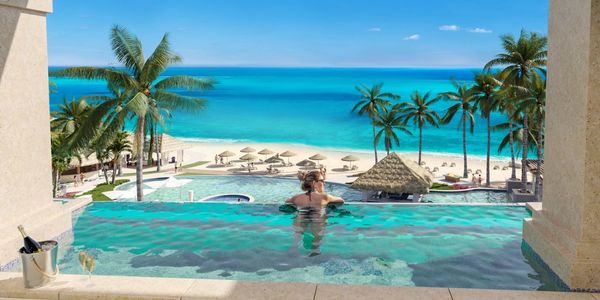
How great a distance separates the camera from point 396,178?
29.6m

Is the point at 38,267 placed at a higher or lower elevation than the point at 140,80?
lower

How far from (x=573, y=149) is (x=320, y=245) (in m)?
4.57

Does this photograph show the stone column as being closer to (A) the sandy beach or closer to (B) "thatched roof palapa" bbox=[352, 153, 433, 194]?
(B) "thatched roof palapa" bbox=[352, 153, 433, 194]

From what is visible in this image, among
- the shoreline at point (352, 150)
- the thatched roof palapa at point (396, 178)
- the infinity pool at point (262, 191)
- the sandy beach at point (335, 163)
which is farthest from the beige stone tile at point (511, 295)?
the shoreline at point (352, 150)

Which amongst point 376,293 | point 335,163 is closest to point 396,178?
point 376,293

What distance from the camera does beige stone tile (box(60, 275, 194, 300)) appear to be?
6254 millimetres

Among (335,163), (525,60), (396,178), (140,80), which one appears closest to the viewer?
(140,80)

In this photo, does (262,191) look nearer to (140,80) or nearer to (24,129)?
(140,80)

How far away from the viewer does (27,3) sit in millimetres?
8578

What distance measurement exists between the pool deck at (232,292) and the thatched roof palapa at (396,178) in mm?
22545

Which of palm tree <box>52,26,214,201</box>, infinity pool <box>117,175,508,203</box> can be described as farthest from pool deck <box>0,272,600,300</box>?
infinity pool <box>117,175,508,203</box>

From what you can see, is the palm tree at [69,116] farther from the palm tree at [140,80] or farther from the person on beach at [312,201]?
the person on beach at [312,201]

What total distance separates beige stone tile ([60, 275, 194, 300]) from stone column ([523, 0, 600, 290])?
187 inches

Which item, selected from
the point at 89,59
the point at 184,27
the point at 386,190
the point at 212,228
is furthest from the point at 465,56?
the point at 212,228
